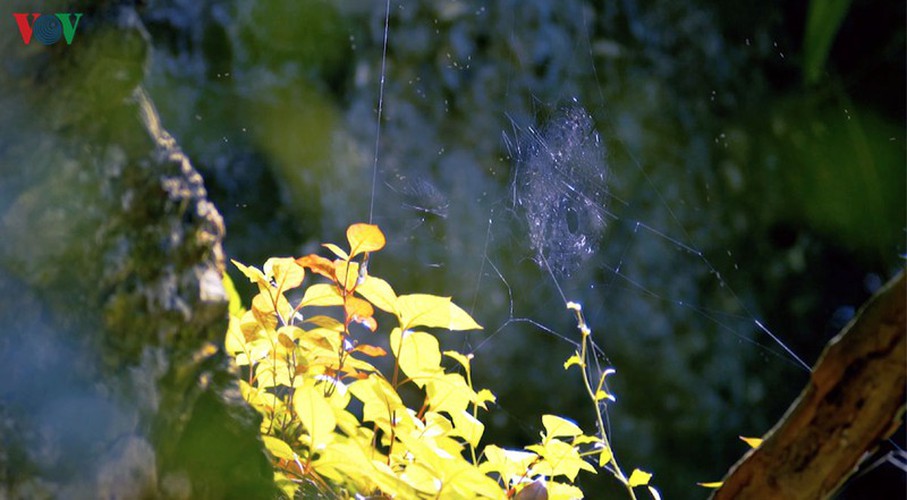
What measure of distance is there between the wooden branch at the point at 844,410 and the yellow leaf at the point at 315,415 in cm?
27

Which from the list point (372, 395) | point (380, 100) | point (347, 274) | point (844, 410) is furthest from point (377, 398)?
point (380, 100)

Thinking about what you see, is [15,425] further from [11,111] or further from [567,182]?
[567,182]

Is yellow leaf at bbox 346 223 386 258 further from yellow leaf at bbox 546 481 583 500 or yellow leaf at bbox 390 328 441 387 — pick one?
yellow leaf at bbox 546 481 583 500

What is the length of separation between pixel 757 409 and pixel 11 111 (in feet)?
5.12

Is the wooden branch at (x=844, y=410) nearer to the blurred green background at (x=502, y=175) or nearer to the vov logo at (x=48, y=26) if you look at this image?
the vov logo at (x=48, y=26)

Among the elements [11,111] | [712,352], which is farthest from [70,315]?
[712,352]

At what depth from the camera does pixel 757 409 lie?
5.54ft

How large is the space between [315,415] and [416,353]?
122mm

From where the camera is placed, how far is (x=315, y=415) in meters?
0.49

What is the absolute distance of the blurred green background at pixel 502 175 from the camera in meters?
1.56

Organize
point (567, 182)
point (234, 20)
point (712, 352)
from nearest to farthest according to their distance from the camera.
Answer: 1. point (567, 182)
2. point (234, 20)
3. point (712, 352)

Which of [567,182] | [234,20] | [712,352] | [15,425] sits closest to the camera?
[15,425]

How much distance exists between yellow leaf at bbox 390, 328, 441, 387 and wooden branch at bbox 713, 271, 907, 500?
23 cm

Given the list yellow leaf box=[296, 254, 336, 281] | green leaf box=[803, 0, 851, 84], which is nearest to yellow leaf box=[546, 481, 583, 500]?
yellow leaf box=[296, 254, 336, 281]
